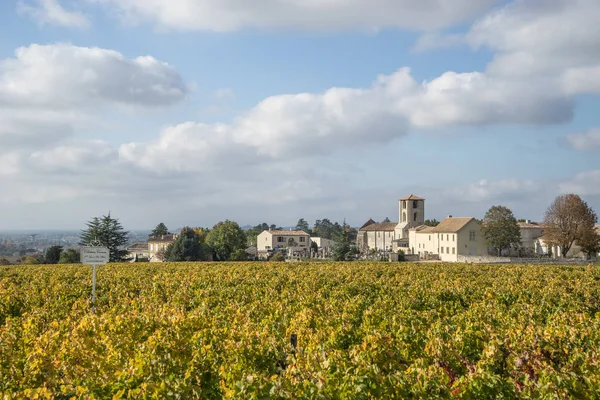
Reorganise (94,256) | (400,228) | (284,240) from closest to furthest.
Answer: (94,256)
(400,228)
(284,240)

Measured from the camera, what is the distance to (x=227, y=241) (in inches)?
3447

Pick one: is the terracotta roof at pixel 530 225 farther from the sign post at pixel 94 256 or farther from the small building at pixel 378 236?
the sign post at pixel 94 256

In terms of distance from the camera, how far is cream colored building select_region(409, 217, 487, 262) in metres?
82.6

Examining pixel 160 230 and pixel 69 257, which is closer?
pixel 69 257

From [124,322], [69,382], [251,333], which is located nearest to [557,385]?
[251,333]

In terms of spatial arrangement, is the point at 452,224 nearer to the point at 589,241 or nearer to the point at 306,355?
the point at 589,241

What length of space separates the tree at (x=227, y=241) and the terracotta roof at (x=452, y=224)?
109 feet

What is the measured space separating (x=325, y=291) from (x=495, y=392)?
1175 centimetres

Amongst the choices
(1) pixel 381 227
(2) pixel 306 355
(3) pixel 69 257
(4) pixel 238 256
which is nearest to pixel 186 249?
(4) pixel 238 256

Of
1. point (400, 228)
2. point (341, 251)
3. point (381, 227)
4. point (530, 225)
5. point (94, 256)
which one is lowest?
point (341, 251)

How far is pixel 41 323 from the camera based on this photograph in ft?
40.8

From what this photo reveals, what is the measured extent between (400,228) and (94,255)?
95629mm

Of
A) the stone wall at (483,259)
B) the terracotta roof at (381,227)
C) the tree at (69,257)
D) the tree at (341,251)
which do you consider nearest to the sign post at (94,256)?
the tree at (69,257)

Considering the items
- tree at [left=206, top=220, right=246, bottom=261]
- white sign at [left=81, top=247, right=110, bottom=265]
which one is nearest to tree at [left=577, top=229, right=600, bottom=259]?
tree at [left=206, top=220, right=246, bottom=261]
